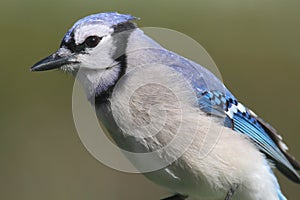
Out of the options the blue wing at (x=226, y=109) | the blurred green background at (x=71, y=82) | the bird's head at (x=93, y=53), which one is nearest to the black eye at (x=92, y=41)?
the bird's head at (x=93, y=53)

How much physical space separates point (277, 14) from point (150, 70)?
230 centimetres

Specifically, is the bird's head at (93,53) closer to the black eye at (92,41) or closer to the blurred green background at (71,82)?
the black eye at (92,41)

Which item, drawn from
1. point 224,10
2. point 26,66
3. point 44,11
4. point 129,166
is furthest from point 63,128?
point 129,166

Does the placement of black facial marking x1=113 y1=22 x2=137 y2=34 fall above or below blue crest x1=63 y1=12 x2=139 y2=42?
below

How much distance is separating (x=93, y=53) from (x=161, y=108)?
241 mm

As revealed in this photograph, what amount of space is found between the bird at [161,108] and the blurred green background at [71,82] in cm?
97

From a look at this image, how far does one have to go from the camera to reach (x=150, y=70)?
206 centimetres

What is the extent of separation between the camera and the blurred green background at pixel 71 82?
335 cm

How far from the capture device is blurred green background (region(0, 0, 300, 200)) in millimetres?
3352

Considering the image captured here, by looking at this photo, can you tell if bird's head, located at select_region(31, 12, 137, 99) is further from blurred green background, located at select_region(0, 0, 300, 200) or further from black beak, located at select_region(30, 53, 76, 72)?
blurred green background, located at select_region(0, 0, 300, 200)

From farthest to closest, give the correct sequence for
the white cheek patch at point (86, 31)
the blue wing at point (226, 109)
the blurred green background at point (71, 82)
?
1. the blurred green background at point (71, 82)
2. the blue wing at point (226, 109)
3. the white cheek patch at point (86, 31)

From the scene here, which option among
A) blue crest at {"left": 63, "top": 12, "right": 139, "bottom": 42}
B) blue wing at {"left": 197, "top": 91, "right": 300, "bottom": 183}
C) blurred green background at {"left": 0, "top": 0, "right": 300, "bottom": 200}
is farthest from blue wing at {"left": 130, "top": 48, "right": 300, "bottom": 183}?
blurred green background at {"left": 0, "top": 0, "right": 300, "bottom": 200}

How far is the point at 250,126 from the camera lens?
7.41 ft

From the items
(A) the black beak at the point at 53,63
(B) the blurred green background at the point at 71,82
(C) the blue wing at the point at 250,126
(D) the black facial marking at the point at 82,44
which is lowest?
(B) the blurred green background at the point at 71,82
